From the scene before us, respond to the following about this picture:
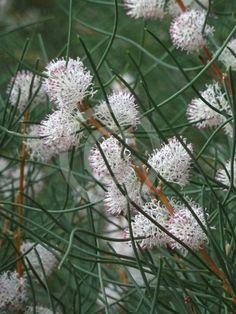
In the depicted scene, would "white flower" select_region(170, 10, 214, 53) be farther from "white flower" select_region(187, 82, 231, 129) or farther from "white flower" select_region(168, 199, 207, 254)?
"white flower" select_region(168, 199, 207, 254)

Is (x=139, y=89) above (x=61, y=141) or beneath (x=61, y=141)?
above

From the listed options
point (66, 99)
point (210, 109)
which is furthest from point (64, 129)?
point (210, 109)

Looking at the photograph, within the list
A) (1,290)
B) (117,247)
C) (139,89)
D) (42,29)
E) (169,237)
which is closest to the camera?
(169,237)

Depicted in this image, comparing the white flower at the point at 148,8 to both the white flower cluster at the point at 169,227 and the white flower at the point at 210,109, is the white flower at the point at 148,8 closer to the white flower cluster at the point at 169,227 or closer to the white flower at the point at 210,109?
the white flower at the point at 210,109

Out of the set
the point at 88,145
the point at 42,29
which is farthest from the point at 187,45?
the point at 42,29

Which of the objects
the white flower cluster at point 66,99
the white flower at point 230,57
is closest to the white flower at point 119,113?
the white flower cluster at point 66,99

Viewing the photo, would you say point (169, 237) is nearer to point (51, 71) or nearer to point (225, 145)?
point (51, 71)
